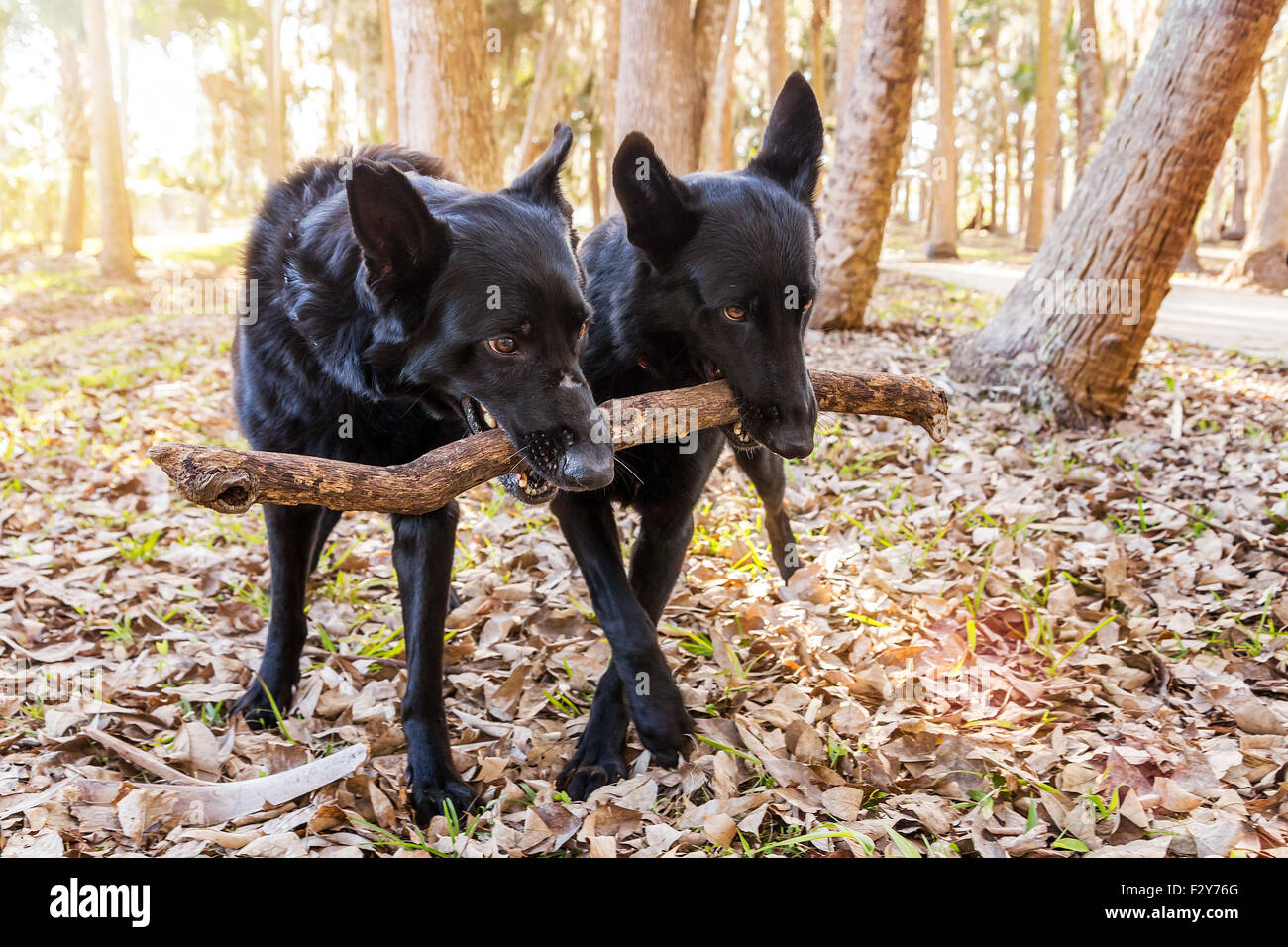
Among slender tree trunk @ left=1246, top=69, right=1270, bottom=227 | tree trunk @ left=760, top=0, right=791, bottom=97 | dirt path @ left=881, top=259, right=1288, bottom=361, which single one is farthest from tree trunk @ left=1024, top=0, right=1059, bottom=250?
tree trunk @ left=760, top=0, right=791, bottom=97

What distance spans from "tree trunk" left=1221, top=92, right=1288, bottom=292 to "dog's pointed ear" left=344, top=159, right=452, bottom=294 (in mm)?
13543

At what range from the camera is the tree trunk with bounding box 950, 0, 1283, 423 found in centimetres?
492

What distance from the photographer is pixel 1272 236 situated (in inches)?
484

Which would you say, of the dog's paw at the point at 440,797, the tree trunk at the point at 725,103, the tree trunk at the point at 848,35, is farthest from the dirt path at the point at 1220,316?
the dog's paw at the point at 440,797

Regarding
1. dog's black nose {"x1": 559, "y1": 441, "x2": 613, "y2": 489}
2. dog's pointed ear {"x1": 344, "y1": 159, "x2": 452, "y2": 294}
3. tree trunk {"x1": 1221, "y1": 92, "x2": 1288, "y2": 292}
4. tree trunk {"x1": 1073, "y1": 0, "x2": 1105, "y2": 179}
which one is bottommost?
dog's black nose {"x1": 559, "y1": 441, "x2": 613, "y2": 489}

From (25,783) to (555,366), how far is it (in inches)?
72.9

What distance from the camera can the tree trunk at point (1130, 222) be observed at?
4.92 metres

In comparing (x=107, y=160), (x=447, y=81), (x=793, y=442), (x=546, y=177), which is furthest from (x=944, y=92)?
(x=793, y=442)

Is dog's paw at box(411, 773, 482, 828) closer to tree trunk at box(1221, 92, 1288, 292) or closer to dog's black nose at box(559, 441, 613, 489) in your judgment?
dog's black nose at box(559, 441, 613, 489)

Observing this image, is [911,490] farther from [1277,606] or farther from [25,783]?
[25,783]

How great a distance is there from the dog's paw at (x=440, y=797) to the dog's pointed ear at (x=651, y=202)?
1.63m

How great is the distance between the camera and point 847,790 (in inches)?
93.6

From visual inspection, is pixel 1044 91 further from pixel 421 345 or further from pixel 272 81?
pixel 421 345

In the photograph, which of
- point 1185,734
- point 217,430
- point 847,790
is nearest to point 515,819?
point 847,790
